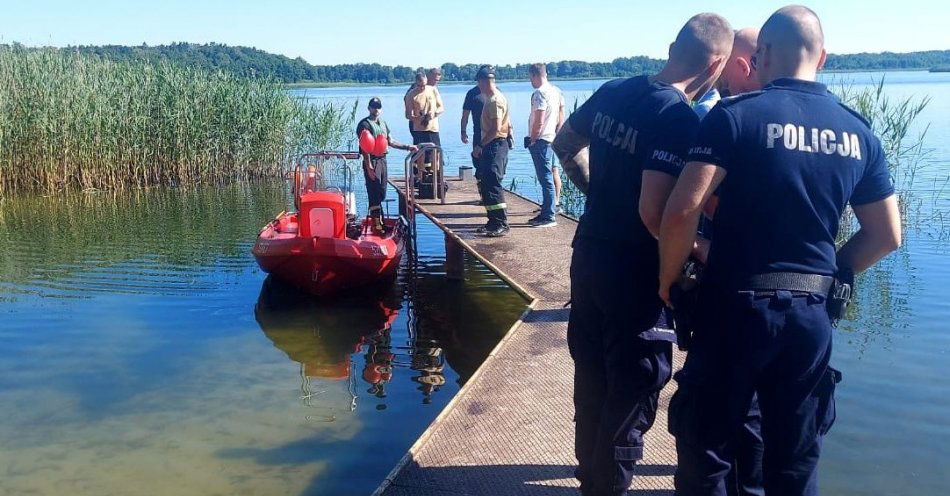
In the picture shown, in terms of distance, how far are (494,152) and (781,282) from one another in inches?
245

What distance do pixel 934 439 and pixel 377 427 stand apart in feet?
11.1

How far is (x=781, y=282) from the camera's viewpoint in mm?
2342

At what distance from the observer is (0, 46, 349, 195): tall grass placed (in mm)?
14812

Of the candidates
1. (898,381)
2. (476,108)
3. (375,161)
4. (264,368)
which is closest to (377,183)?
(375,161)

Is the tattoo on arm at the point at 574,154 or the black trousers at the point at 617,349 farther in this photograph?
the tattoo on arm at the point at 574,154

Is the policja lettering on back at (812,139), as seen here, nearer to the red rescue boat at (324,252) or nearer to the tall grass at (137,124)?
the red rescue boat at (324,252)

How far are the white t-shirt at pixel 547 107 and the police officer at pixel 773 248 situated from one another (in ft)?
19.2

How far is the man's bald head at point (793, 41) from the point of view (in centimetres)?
239

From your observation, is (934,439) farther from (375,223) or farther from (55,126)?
(55,126)

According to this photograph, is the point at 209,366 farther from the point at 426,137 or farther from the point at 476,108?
the point at 426,137

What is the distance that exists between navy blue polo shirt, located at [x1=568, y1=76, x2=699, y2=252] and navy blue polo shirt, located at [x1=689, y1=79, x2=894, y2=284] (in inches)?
8.2

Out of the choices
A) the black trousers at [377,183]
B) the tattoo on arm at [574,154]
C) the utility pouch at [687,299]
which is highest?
the tattoo on arm at [574,154]

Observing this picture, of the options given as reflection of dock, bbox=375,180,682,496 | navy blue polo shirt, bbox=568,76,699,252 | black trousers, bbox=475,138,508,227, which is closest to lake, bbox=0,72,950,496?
reflection of dock, bbox=375,180,682,496

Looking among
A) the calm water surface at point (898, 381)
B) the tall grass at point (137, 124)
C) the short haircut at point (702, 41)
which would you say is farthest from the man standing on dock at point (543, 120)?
the tall grass at point (137, 124)
